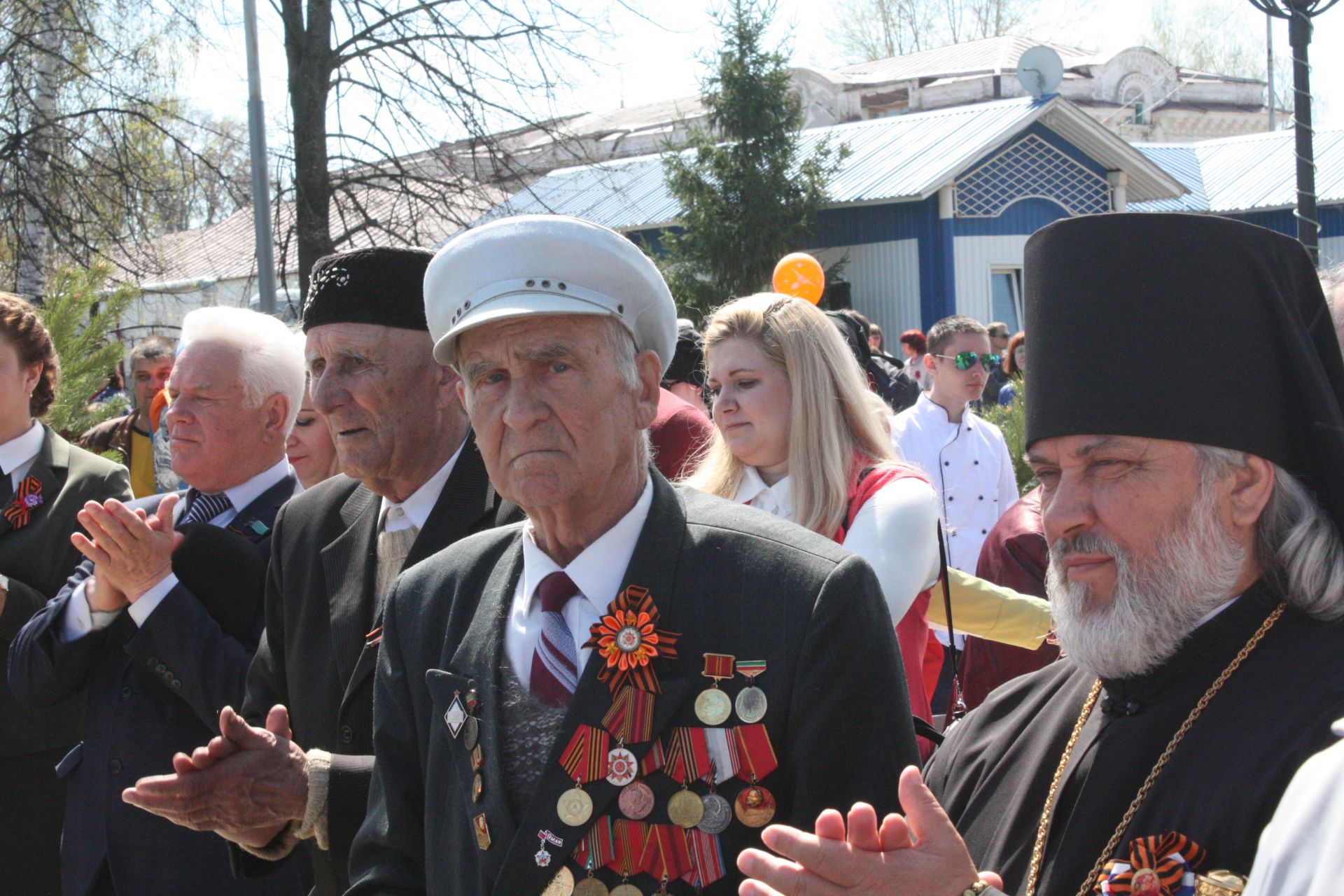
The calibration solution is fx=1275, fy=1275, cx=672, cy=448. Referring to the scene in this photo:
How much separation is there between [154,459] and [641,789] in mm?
5988

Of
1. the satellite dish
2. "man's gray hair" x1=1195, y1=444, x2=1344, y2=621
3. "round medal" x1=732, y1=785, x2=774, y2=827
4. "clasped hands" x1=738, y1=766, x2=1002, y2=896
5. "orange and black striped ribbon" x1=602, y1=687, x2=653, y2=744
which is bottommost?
"round medal" x1=732, y1=785, x2=774, y2=827

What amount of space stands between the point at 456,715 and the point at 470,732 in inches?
1.7

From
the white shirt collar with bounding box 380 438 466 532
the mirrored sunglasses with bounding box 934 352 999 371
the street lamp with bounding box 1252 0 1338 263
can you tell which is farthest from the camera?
the mirrored sunglasses with bounding box 934 352 999 371

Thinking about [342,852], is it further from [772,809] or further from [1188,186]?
[1188,186]

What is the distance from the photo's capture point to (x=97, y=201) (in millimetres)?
11781

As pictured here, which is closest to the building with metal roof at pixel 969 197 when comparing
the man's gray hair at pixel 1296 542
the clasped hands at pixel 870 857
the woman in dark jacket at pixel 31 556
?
the woman in dark jacket at pixel 31 556

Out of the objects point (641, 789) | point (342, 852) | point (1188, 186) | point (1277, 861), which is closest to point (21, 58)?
point (342, 852)

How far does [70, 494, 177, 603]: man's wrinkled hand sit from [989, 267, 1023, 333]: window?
21.6 m

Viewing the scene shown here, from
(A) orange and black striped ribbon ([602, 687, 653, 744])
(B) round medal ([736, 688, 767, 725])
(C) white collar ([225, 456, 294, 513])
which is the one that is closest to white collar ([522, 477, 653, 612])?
(A) orange and black striped ribbon ([602, 687, 653, 744])

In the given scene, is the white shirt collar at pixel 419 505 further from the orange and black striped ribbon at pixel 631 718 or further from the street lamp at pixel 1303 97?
the street lamp at pixel 1303 97

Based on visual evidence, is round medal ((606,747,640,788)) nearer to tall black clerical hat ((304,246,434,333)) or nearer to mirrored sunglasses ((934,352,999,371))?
tall black clerical hat ((304,246,434,333))

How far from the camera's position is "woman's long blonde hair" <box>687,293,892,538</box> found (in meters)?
3.57

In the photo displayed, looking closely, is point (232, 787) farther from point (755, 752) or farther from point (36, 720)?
Result: point (36, 720)

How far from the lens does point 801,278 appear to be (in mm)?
7570
